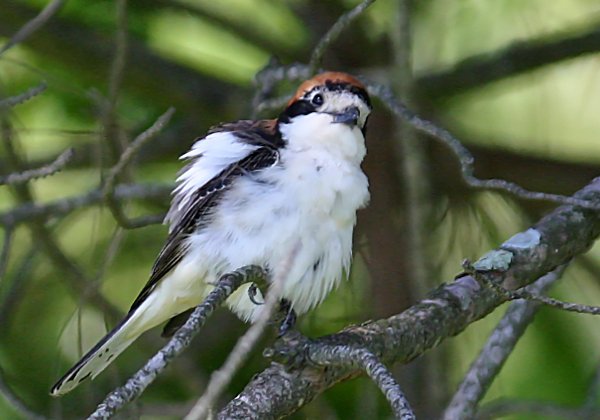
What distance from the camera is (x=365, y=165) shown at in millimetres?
4570

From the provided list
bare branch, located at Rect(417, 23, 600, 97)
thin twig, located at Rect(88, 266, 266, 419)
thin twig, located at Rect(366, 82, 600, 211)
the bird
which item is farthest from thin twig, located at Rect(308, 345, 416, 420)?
bare branch, located at Rect(417, 23, 600, 97)

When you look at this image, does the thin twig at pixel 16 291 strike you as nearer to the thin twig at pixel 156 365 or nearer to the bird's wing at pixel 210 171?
the bird's wing at pixel 210 171

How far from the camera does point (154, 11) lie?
4.64m

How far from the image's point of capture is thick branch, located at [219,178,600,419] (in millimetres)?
2830

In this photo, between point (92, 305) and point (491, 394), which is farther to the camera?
point (491, 394)

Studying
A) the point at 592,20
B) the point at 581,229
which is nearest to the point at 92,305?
the point at 581,229

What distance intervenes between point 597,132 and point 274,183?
208 cm

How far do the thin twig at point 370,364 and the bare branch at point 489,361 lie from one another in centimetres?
56

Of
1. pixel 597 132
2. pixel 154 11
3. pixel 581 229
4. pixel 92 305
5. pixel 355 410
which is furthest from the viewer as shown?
pixel 597 132

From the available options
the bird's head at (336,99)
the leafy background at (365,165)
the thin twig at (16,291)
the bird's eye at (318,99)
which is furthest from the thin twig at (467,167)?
the thin twig at (16,291)

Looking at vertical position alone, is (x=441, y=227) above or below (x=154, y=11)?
below

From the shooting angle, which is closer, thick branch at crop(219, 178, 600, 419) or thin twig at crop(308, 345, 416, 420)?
thin twig at crop(308, 345, 416, 420)

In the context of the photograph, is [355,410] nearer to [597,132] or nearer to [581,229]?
[581,229]

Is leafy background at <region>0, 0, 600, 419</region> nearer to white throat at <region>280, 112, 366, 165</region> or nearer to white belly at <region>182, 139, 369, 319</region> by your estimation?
white throat at <region>280, 112, 366, 165</region>
